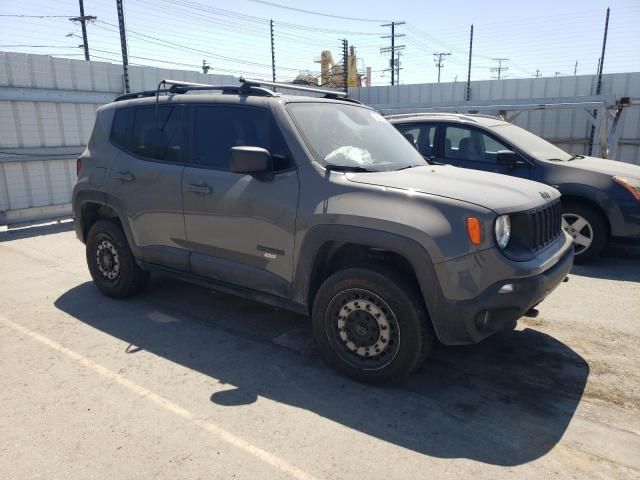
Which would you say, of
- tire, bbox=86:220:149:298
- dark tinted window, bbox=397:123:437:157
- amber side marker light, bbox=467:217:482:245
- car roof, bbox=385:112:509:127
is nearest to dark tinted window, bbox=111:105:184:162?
tire, bbox=86:220:149:298

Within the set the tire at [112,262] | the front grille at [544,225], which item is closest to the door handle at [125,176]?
the tire at [112,262]

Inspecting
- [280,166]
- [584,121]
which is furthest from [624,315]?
[584,121]

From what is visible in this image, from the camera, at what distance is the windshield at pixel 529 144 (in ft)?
22.2

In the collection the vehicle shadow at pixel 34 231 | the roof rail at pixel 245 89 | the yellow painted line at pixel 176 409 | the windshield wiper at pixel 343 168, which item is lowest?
the vehicle shadow at pixel 34 231

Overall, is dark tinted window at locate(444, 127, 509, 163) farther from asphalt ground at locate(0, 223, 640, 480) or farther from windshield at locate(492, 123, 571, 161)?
asphalt ground at locate(0, 223, 640, 480)

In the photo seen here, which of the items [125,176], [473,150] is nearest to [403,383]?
[125,176]

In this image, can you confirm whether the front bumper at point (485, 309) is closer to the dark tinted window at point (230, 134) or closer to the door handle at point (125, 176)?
the dark tinted window at point (230, 134)

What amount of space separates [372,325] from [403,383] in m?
0.50

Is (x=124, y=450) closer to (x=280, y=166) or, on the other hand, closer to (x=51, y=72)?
(x=280, y=166)

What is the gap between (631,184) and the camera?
619 centimetres

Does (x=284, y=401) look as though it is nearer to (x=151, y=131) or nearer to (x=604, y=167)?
(x=151, y=131)

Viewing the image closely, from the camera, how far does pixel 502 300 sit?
3.11 m

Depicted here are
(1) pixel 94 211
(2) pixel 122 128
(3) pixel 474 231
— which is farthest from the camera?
(1) pixel 94 211

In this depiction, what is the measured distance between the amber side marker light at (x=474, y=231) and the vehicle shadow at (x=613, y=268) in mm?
3745
